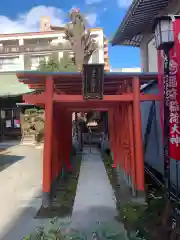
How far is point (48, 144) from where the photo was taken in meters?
5.03

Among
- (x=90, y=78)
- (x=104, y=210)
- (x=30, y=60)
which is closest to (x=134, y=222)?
(x=104, y=210)

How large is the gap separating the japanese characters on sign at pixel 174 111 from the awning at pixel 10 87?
12296 mm

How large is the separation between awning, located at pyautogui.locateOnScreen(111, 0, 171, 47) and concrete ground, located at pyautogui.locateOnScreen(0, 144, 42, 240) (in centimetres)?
532

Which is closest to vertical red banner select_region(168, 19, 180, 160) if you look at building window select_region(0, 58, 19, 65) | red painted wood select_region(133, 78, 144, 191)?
red painted wood select_region(133, 78, 144, 191)

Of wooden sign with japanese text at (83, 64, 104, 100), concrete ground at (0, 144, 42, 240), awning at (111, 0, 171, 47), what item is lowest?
concrete ground at (0, 144, 42, 240)

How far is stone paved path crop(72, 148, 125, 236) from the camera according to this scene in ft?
13.6

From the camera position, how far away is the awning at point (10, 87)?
48.9ft

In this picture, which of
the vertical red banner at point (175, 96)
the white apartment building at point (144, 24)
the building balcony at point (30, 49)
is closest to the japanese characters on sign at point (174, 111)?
the vertical red banner at point (175, 96)

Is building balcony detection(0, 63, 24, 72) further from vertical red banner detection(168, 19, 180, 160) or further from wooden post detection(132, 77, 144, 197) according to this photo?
vertical red banner detection(168, 19, 180, 160)

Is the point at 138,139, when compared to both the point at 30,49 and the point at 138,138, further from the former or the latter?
the point at 30,49

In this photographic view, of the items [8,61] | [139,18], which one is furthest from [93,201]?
[8,61]

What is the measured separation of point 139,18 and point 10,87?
1114 cm

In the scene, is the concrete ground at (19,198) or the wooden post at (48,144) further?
the wooden post at (48,144)

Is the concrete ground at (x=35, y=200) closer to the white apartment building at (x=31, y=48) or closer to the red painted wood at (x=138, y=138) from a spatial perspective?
the red painted wood at (x=138, y=138)
